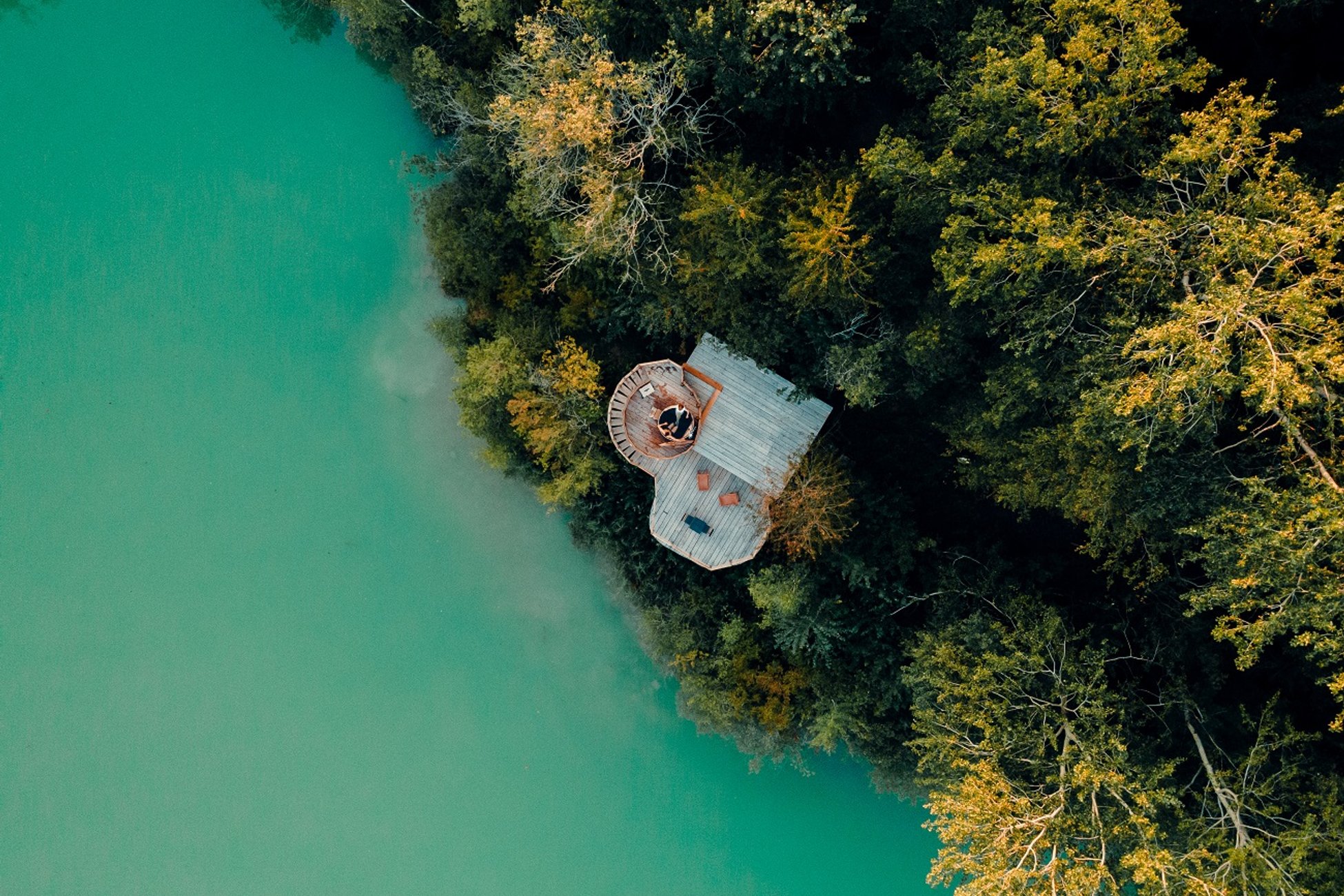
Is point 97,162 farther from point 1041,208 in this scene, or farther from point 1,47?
point 1041,208

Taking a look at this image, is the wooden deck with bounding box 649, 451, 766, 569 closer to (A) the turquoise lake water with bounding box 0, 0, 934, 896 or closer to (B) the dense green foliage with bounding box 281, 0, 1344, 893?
(B) the dense green foliage with bounding box 281, 0, 1344, 893

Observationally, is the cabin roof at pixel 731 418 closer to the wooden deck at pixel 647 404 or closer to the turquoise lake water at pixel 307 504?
the wooden deck at pixel 647 404

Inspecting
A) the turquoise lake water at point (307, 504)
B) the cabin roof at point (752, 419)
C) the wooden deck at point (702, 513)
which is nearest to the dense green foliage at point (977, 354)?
the cabin roof at point (752, 419)

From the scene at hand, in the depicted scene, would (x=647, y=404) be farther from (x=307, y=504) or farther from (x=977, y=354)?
(x=307, y=504)

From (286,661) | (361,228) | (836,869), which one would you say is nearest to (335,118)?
(361,228)

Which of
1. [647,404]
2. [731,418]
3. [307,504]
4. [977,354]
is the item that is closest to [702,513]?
[731,418]
